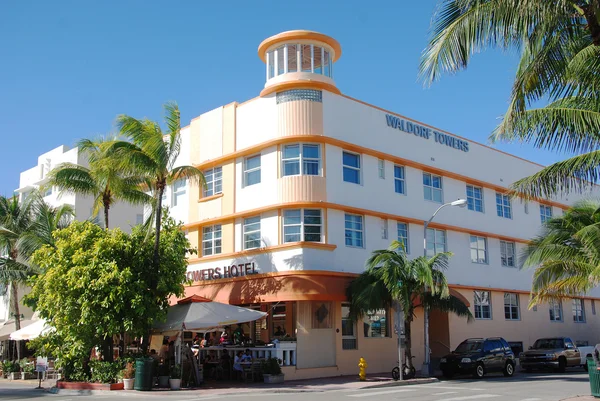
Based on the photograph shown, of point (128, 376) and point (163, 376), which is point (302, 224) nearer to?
point (163, 376)

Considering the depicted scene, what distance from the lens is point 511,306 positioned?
35250 mm

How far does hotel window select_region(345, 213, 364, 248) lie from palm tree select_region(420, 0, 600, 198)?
515 inches

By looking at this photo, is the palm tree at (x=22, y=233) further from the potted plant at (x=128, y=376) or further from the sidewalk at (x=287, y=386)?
the potted plant at (x=128, y=376)

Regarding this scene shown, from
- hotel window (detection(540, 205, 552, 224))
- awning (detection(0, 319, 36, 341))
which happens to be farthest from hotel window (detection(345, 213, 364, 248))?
awning (detection(0, 319, 36, 341))

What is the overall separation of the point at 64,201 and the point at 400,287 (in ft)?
83.5

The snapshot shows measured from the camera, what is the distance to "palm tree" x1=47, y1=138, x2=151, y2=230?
24.5m

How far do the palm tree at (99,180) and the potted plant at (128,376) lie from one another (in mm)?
5848

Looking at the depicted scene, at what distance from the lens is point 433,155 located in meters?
31.8

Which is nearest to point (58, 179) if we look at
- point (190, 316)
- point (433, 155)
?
point (190, 316)

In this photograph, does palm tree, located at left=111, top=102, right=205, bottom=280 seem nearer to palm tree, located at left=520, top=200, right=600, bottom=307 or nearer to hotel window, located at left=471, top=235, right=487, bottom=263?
palm tree, located at left=520, top=200, right=600, bottom=307

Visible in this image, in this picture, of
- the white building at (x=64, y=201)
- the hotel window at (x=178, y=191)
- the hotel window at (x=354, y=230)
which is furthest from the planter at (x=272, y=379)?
the white building at (x=64, y=201)

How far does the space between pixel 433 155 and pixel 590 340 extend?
58.8 feet

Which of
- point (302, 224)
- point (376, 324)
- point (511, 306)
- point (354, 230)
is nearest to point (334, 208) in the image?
point (302, 224)

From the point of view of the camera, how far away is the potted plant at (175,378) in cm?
2098
